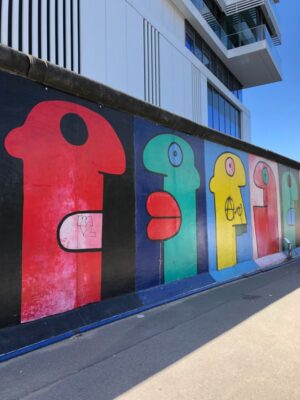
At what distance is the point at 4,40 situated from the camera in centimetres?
1047

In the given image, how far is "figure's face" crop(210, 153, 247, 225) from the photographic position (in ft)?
31.0

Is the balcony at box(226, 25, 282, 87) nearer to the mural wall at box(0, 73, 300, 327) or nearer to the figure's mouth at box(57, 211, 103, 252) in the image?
the mural wall at box(0, 73, 300, 327)

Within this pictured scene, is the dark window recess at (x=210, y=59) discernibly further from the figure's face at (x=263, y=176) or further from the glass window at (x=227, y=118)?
the figure's face at (x=263, y=176)

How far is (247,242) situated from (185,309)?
5.01 m

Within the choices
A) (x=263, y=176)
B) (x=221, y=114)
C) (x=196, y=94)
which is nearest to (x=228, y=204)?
(x=263, y=176)

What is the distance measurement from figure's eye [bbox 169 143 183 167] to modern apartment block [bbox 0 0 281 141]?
6.30 meters

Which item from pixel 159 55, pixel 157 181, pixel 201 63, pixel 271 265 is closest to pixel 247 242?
pixel 271 265

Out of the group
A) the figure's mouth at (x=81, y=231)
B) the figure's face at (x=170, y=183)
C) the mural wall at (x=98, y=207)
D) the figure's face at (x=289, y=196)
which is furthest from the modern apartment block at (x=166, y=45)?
the figure's mouth at (x=81, y=231)

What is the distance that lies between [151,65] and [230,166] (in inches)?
343

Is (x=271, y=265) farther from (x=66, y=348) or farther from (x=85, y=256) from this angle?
(x=66, y=348)

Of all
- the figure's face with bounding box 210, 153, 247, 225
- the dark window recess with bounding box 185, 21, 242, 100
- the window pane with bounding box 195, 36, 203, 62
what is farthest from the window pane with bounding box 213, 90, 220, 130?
the figure's face with bounding box 210, 153, 247, 225

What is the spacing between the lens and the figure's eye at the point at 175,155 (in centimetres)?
776

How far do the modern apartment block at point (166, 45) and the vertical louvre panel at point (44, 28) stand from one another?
28 millimetres

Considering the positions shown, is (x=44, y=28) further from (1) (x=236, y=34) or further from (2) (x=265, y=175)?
(1) (x=236, y=34)
